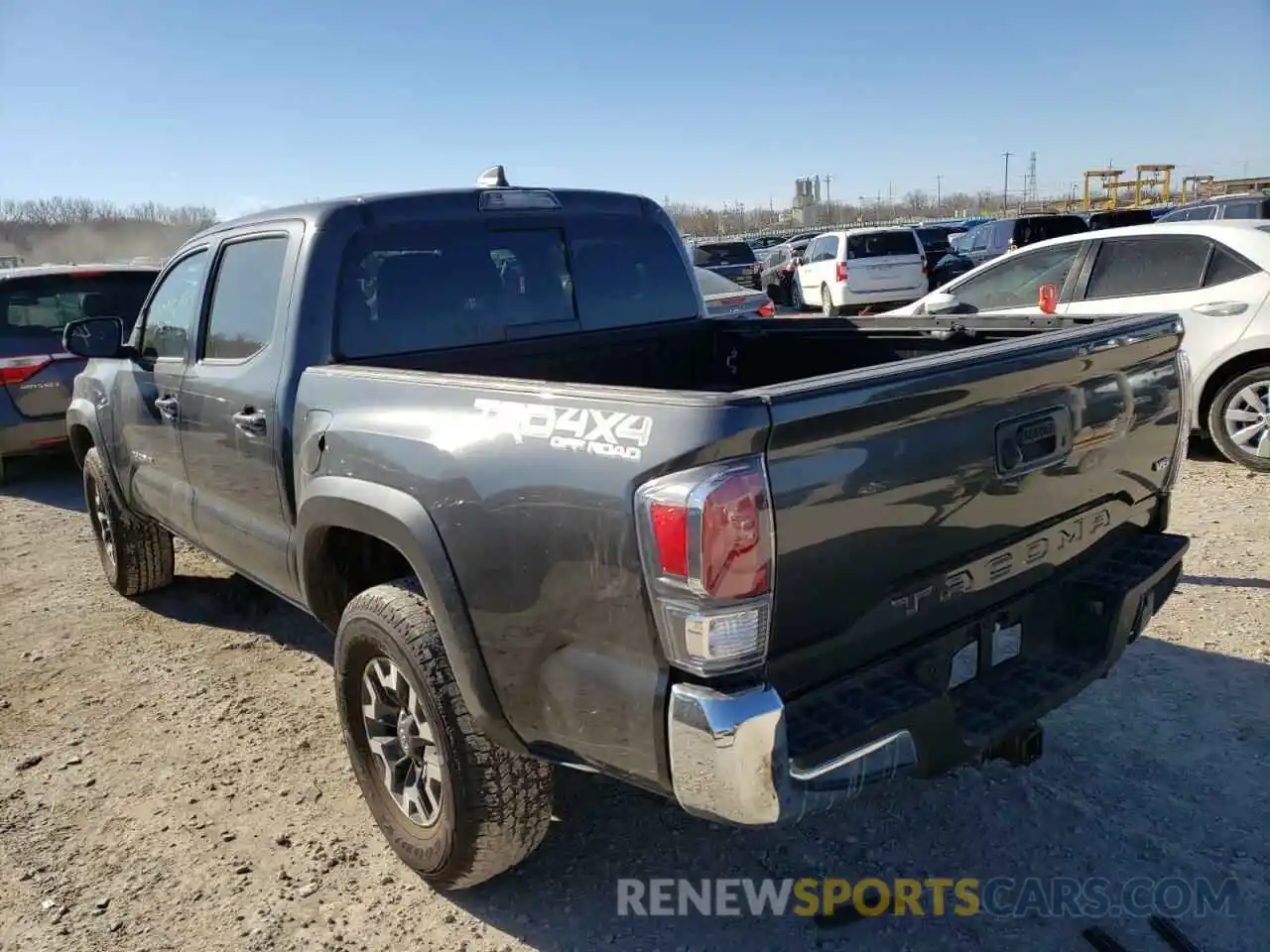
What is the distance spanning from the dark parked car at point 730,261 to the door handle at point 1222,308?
16.3 metres

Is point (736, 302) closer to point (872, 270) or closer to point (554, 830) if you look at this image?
point (872, 270)

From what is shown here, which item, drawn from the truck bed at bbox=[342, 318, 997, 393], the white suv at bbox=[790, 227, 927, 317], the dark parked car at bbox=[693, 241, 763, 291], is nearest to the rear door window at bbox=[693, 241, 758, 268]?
the dark parked car at bbox=[693, 241, 763, 291]

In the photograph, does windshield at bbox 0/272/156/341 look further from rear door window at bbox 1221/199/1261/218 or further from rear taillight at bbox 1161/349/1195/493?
rear door window at bbox 1221/199/1261/218

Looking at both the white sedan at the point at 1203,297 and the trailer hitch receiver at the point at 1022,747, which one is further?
the white sedan at the point at 1203,297

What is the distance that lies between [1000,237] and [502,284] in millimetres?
17300

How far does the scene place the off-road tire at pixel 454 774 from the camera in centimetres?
261

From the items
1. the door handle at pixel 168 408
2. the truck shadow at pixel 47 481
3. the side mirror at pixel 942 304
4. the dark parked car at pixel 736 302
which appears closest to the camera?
the door handle at pixel 168 408

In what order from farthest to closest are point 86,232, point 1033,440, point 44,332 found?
point 86,232 → point 44,332 → point 1033,440

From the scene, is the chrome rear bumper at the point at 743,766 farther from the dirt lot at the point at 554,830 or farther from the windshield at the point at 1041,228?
the windshield at the point at 1041,228

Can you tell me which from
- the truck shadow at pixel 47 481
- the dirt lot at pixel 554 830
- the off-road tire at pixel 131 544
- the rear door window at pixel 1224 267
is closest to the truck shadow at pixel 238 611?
the off-road tire at pixel 131 544

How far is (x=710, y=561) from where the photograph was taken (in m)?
1.95

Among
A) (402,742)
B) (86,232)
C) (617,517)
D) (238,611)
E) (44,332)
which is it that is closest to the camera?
(617,517)

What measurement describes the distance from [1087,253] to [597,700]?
680cm

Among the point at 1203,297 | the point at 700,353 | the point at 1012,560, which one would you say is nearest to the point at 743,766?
the point at 1012,560
